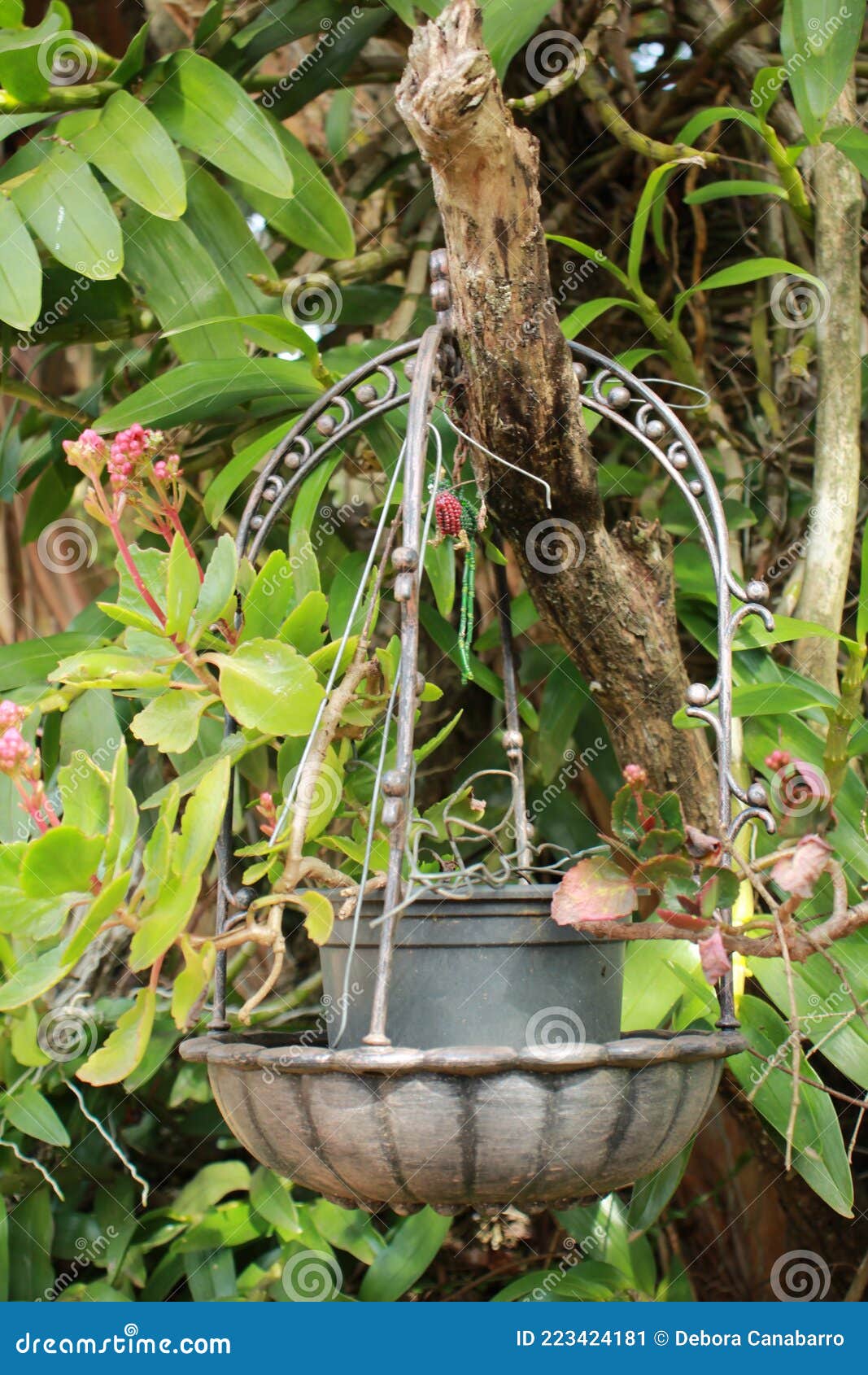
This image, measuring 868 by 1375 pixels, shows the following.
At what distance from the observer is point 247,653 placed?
28.7 inches

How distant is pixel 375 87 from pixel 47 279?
684 mm

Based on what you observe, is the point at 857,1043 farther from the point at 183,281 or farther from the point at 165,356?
the point at 165,356

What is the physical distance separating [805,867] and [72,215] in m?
0.73

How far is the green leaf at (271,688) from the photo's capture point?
708 mm

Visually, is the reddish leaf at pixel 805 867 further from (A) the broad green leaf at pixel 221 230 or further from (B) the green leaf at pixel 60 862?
(A) the broad green leaf at pixel 221 230

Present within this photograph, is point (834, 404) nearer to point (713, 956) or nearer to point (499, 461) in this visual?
point (499, 461)

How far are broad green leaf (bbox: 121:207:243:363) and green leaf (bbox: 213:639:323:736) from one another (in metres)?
0.45

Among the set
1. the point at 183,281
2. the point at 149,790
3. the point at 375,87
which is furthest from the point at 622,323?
the point at 149,790

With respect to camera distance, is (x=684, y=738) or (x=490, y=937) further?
(x=684, y=738)

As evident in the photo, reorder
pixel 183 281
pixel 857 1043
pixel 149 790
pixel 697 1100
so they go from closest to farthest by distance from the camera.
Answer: pixel 697 1100 → pixel 857 1043 → pixel 183 281 → pixel 149 790

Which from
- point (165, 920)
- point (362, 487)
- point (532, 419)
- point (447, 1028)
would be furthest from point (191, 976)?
point (362, 487)

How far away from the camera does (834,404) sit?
117 centimetres

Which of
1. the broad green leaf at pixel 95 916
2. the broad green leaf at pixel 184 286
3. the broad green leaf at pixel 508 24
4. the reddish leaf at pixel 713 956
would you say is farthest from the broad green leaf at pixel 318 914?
the broad green leaf at pixel 508 24

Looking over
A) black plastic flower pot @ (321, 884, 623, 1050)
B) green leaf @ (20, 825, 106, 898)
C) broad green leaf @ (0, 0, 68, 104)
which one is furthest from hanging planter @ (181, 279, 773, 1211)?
broad green leaf @ (0, 0, 68, 104)
